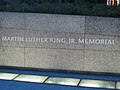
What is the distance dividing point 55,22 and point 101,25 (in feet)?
4.68

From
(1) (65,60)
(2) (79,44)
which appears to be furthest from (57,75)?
(2) (79,44)

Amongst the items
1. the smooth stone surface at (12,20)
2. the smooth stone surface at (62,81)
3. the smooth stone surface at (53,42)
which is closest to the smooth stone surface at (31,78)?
the smooth stone surface at (62,81)

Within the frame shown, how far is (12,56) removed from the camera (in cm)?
912

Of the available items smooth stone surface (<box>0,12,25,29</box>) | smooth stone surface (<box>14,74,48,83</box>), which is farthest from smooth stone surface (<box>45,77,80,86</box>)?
smooth stone surface (<box>0,12,25,29</box>)

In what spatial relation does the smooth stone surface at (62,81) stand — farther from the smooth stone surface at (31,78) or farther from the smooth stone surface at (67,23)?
the smooth stone surface at (67,23)

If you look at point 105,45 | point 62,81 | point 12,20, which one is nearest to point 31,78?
point 62,81

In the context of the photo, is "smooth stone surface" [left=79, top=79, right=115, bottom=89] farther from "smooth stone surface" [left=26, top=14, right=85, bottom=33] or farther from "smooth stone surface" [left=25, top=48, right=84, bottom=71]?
"smooth stone surface" [left=26, top=14, right=85, bottom=33]

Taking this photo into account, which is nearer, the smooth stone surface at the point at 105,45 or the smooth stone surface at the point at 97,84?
the smooth stone surface at the point at 97,84

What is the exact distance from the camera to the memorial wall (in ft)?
27.6

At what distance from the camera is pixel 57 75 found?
8.45 metres

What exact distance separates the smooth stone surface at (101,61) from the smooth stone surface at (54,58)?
22 centimetres

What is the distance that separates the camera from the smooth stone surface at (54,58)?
8.67 meters

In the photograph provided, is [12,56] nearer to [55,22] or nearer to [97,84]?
[55,22]

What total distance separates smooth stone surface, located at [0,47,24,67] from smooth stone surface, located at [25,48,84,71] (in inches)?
7.9
